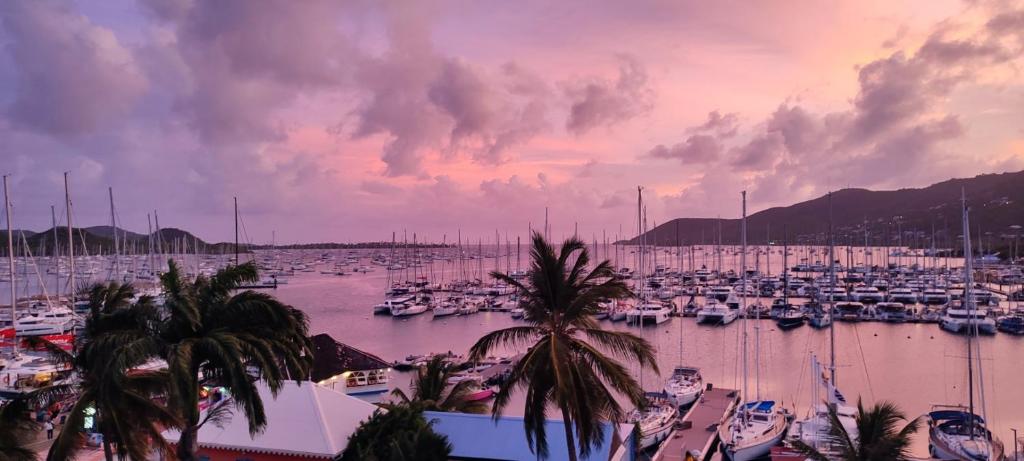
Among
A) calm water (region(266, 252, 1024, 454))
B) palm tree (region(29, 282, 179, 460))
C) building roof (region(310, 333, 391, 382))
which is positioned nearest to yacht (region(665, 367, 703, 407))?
calm water (region(266, 252, 1024, 454))

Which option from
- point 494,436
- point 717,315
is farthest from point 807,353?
point 494,436

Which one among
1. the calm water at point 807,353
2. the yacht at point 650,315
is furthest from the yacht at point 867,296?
the yacht at point 650,315

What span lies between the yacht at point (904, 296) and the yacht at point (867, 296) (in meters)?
1.43

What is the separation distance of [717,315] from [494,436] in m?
59.3

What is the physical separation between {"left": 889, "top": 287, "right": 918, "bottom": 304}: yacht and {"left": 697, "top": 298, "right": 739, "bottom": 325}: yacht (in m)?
21.4

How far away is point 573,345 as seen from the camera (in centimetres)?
1271

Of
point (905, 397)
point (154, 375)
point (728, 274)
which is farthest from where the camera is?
point (728, 274)

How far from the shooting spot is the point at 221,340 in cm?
1202

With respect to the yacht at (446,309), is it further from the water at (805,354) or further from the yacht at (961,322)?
the yacht at (961,322)

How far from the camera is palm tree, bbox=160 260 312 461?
11.7 meters

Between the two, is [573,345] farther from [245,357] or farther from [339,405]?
[339,405]

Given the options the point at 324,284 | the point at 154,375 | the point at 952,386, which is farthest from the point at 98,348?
the point at 324,284

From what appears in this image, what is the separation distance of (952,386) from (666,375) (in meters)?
17.6

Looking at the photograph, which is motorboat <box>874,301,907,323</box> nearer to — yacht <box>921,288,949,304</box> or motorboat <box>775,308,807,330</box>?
yacht <box>921,288,949,304</box>
